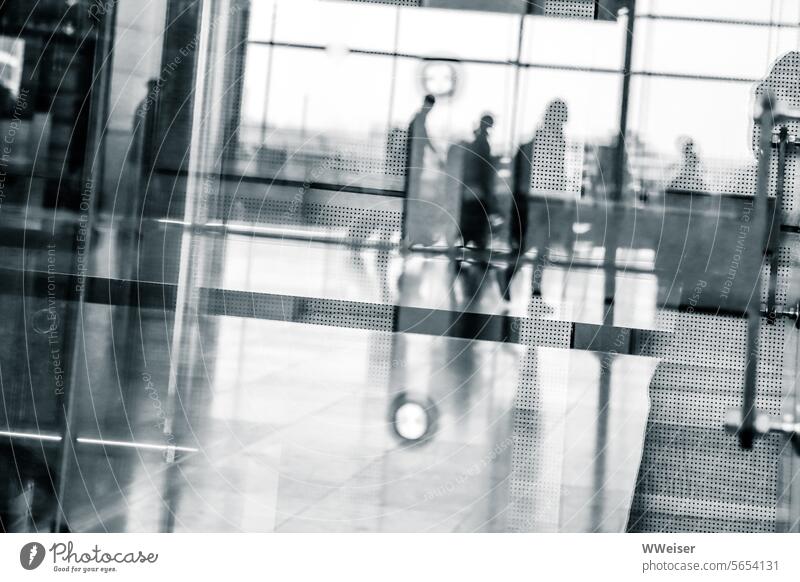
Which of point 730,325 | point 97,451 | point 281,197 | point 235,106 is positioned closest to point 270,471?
point 97,451

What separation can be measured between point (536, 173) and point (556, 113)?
0.18 m

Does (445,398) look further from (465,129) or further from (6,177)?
(6,177)

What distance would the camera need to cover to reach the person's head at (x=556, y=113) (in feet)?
6.18

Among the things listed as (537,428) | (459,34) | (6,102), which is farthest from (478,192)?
(6,102)

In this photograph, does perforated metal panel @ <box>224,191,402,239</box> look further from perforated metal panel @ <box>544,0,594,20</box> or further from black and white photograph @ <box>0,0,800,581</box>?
perforated metal panel @ <box>544,0,594,20</box>

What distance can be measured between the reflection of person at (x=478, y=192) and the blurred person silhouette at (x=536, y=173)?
7 centimetres

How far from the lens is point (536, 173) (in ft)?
6.23

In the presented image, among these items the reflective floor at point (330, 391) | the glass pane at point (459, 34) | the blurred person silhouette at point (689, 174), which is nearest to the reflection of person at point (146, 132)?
the reflective floor at point (330, 391)

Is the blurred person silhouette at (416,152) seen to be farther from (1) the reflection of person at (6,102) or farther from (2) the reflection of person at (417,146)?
(1) the reflection of person at (6,102)

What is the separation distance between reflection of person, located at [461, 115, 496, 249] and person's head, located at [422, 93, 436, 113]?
156 millimetres

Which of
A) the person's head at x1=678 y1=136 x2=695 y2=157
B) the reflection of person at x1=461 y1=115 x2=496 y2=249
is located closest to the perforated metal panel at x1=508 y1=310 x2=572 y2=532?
the reflection of person at x1=461 y1=115 x2=496 y2=249
